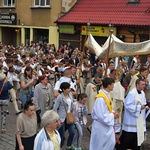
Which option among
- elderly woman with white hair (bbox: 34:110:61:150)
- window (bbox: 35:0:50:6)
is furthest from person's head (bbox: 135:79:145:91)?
window (bbox: 35:0:50:6)

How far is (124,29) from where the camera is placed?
21.1 metres

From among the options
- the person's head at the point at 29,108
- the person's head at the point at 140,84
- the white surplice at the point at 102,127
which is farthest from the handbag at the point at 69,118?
the person's head at the point at 140,84

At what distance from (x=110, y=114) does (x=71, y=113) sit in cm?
140

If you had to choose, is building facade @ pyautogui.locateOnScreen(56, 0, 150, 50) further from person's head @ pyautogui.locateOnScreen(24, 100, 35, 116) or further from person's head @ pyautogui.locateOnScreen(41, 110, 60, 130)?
person's head @ pyautogui.locateOnScreen(41, 110, 60, 130)

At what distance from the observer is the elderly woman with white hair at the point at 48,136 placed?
489 centimetres

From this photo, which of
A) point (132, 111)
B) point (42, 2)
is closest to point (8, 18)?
point (42, 2)

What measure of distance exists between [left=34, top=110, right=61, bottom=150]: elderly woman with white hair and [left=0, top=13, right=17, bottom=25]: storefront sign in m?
23.8

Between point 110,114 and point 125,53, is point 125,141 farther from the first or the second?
point 125,53

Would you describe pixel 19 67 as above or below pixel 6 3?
below

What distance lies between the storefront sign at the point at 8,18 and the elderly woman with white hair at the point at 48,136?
23753 mm

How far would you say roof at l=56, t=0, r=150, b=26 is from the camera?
67.6ft

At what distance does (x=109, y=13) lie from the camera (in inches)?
890

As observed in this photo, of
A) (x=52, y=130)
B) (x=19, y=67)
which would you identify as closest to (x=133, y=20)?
(x=19, y=67)

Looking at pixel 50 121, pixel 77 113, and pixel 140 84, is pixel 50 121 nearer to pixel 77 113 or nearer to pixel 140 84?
pixel 140 84
